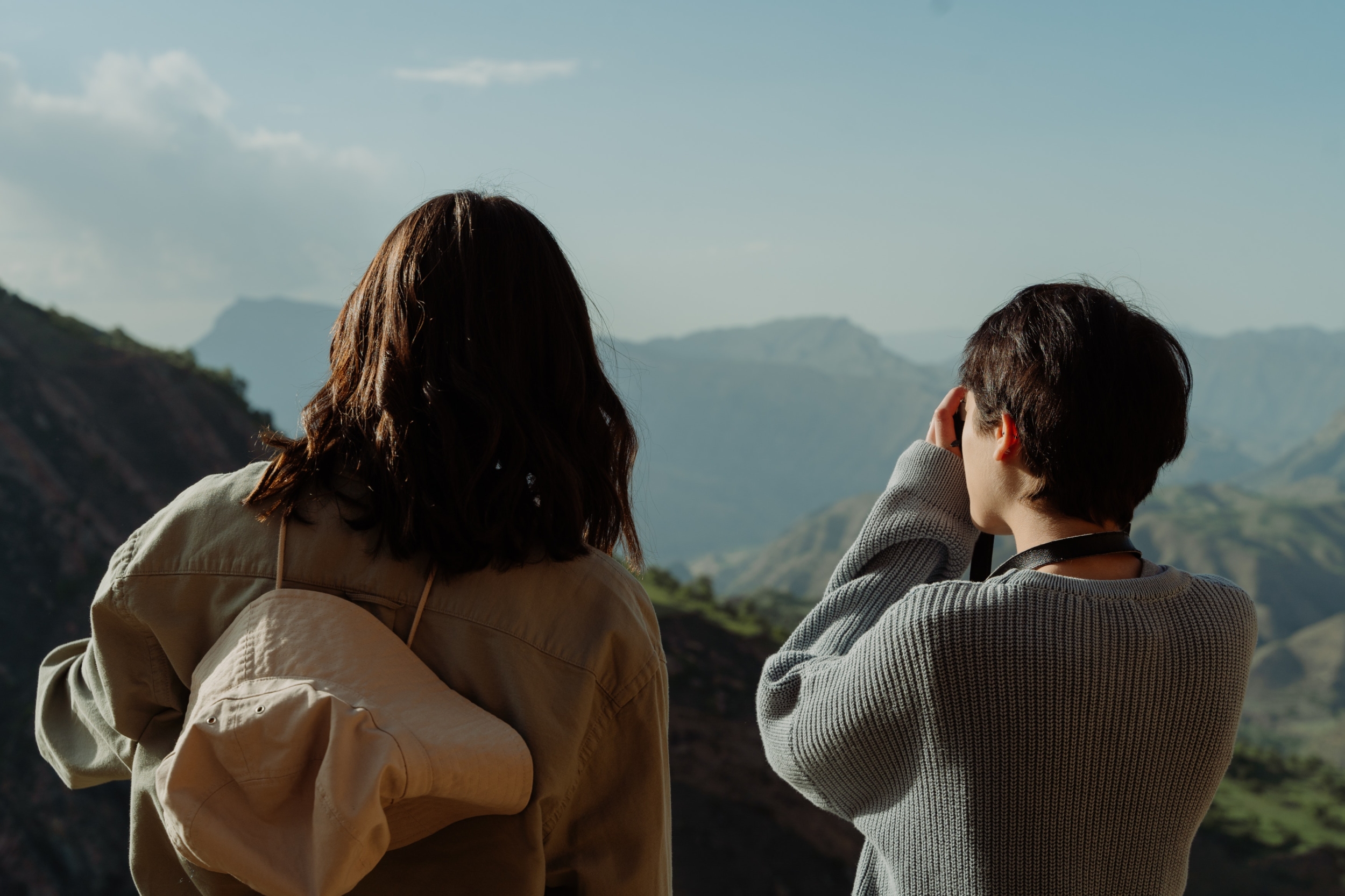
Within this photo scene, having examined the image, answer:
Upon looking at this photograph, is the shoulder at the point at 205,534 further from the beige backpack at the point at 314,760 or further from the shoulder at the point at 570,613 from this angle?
the shoulder at the point at 570,613

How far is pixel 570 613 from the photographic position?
122cm

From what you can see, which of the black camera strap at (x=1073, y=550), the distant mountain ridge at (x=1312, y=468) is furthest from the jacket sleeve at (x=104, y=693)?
the distant mountain ridge at (x=1312, y=468)

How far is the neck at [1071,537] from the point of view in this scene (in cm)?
130

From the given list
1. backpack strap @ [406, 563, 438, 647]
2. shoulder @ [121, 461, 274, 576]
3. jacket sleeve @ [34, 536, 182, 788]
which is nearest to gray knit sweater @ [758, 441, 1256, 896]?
backpack strap @ [406, 563, 438, 647]

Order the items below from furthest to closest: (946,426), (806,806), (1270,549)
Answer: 1. (1270,549)
2. (806,806)
3. (946,426)

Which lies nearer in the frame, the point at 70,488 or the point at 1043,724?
the point at 1043,724

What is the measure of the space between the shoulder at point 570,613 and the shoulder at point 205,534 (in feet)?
0.88

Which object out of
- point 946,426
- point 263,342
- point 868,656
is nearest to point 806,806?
point 946,426

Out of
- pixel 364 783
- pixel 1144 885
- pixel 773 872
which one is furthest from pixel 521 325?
pixel 773 872

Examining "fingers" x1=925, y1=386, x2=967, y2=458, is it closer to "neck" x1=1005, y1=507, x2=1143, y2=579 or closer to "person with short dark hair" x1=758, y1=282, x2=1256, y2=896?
"person with short dark hair" x1=758, y1=282, x2=1256, y2=896

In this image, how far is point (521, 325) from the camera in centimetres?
126

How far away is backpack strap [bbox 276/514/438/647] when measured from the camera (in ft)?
3.91

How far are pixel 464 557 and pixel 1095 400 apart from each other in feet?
2.74

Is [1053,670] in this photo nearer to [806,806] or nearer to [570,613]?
[570,613]
